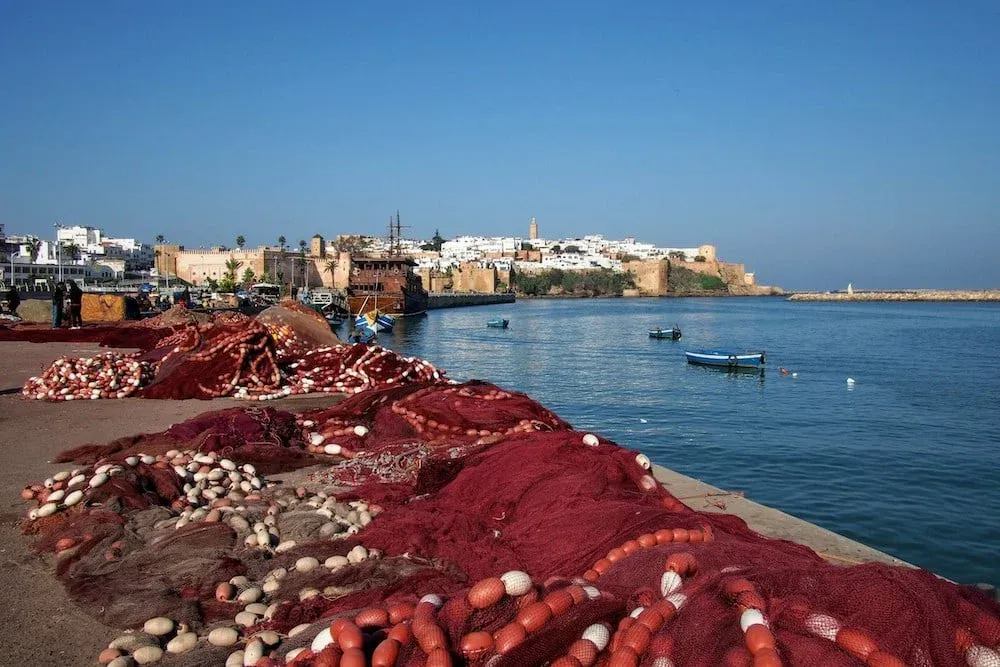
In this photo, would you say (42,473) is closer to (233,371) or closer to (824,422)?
(233,371)

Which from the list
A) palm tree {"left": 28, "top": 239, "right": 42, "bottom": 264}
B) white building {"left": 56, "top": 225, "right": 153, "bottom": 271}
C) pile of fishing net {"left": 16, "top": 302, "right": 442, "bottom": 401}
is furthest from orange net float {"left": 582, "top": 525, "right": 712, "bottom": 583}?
white building {"left": 56, "top": 225, "right": 153, "bottom": 271}

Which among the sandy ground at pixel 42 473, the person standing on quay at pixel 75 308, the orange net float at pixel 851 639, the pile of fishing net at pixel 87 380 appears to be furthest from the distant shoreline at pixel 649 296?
the orange net float at pixel 851 639

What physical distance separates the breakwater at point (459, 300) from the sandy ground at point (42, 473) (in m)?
81.9

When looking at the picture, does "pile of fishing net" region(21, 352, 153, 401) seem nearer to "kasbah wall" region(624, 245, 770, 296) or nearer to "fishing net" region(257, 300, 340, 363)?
"fishing net" region(257, 300, 340, 363)

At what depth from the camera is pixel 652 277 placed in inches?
6142

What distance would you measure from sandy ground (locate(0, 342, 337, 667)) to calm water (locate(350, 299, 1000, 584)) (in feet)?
24.8

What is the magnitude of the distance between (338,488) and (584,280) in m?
151

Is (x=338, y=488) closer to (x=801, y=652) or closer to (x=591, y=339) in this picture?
(x=801, y=652)

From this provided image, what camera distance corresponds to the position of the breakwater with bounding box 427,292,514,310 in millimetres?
94719

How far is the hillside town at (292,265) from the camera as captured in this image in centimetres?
7088

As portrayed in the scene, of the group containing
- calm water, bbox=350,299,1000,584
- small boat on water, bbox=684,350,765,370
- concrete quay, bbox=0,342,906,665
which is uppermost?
concrete quay, bbox=0,342,906,665

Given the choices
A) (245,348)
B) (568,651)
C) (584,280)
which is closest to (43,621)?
(568,651)

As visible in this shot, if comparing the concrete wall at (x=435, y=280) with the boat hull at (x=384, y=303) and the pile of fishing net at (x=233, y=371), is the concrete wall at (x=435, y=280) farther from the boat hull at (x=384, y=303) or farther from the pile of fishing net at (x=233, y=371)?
the pile of fishing net at (x=233, y=371)

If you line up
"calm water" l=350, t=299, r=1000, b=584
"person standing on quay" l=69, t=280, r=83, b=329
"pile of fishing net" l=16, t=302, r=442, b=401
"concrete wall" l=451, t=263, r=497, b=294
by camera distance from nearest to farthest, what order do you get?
"pile of fishing net" l=16, t=302, r=442, b=401 < "calm water" l=350, t=299, r=1000, b=584 < "person standing on quay" l=69, t=280, r=83, b=329 < "concrete wall" l=451, t=263, r=497, b=294
